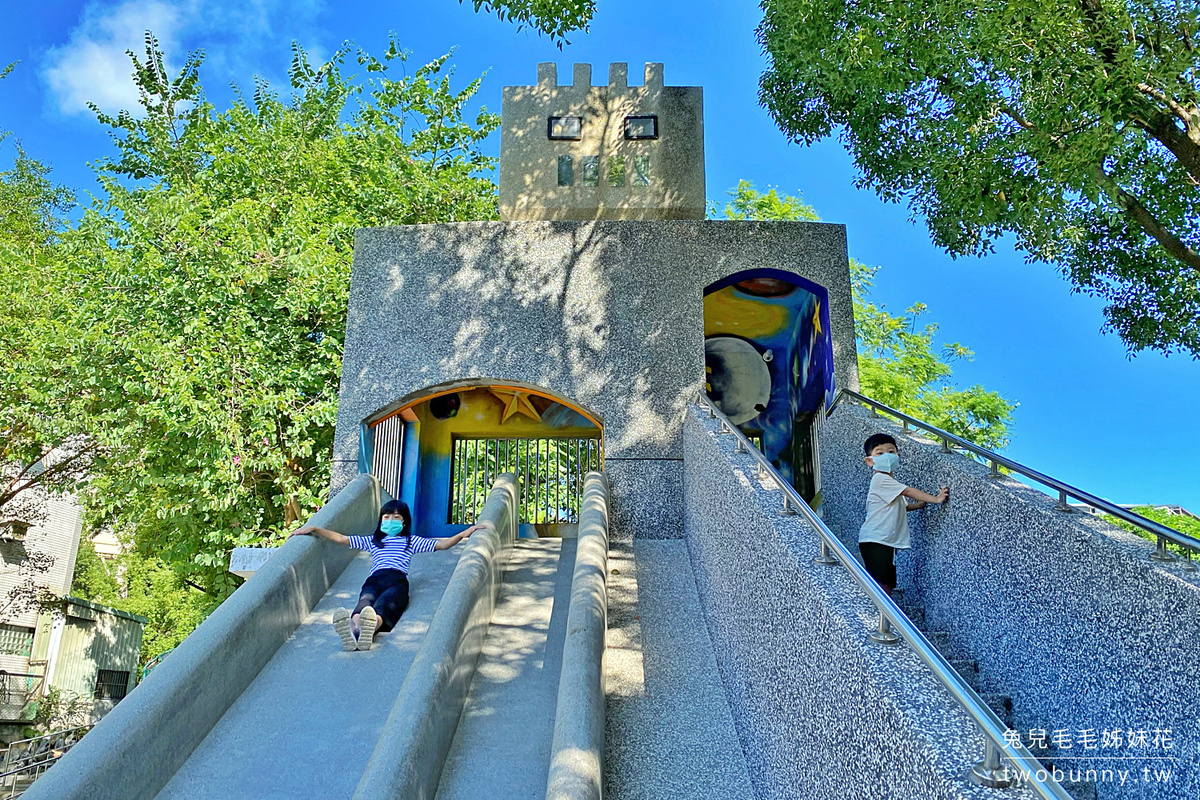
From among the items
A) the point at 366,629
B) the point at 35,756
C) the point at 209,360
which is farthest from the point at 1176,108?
the point at 35,756

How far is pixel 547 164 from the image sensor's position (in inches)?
A: 390

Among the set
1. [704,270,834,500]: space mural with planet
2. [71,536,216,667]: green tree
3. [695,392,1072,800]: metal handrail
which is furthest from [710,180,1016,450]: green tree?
[71,536,216,667]: green tree

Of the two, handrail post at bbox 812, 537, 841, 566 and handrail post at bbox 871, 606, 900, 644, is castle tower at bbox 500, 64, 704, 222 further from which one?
handrail post at bbox 871, 606, 900, 644

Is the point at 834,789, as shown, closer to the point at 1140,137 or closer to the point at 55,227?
the point at 1140,137

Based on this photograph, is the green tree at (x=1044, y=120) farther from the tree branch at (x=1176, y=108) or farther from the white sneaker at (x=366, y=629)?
the white sneaker at (x=366, y=629)

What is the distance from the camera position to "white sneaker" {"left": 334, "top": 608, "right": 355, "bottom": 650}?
5.99 m

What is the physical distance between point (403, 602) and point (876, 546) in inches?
138

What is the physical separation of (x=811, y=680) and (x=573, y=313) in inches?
244

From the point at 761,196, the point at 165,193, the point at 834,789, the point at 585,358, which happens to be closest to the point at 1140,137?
the point at 585,358

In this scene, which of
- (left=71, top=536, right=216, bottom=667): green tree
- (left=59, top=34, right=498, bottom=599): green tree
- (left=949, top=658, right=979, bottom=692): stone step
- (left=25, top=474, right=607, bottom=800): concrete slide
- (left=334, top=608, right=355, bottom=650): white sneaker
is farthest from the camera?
(left=71, top=536, right=216, bottom=667): green tree

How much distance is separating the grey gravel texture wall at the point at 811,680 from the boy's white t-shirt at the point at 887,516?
32.6 inches

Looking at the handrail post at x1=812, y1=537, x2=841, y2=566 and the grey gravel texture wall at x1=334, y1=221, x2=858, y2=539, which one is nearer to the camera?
the handrail post at x1=812, y1=537, x2=841, y2=566

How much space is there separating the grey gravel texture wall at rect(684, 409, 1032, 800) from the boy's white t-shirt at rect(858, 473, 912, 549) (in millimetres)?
827

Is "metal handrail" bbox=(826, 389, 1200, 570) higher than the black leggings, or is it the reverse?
"metal handrail" bbox=(826, 389, 1200, 570)
